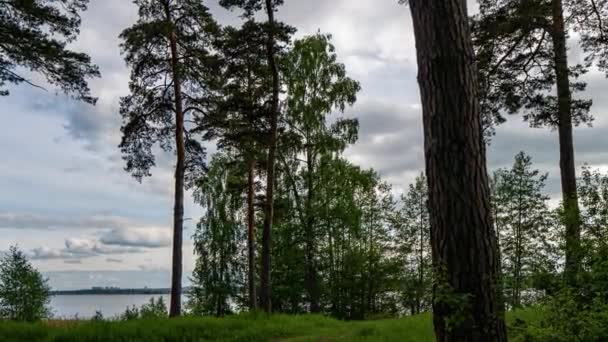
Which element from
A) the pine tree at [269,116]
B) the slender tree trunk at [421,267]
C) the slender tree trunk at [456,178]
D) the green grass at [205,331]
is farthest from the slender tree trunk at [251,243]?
the slender tree trunk at [456,178]

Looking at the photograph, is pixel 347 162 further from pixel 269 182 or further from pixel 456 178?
pixel 456 178

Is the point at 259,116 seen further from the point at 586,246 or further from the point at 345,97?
the point at 586,246

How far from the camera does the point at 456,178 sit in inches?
133

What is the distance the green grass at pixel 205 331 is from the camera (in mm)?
9586

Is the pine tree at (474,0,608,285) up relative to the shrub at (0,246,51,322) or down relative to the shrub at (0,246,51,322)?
up

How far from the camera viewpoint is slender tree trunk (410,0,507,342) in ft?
10.7

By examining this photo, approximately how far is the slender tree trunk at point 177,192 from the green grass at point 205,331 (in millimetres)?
2468

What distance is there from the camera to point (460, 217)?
10.9 ft

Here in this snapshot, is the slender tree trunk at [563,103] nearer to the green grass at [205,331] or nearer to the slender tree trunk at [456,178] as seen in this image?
the green grass at [205,331]

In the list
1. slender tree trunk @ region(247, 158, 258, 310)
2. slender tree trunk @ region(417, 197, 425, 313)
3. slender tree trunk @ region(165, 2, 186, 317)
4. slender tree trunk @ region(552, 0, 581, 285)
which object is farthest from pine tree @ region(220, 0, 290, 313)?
slender tree trunk @ region(417, 197, 425, 313)

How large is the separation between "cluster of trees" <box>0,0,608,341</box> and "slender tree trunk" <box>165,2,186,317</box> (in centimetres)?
4

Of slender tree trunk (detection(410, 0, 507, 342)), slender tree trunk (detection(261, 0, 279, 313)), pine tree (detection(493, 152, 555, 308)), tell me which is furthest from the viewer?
pine tree (detection(493, 152, 555, 308))

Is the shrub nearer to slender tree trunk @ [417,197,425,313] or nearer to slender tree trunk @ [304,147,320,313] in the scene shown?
slender tree trunk @ [304,147,320,313]

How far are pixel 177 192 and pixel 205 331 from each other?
4584 mm
